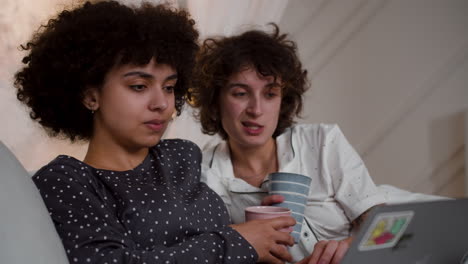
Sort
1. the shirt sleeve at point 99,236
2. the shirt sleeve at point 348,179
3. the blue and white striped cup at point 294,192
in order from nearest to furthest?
1. the shirt sleeve at point 99,236
2. the blue and white striped cup at point 294,192
3. the shirt sleeve at point 348,179

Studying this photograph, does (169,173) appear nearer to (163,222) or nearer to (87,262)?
(163,222)

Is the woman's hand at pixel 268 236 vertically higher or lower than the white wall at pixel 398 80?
lower

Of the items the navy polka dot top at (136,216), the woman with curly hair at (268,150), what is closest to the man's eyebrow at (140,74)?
the navy polka dot top at (136,216)

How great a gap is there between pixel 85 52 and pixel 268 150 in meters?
0.72

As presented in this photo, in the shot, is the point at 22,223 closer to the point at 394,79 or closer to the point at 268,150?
the point at 268,150

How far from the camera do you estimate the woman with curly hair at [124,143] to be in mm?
1106

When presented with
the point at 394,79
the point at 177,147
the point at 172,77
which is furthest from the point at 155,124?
the point at 394,79

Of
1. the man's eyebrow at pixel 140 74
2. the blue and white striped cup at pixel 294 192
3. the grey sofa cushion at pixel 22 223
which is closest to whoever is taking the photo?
the grey sofa cushion at pixel 22 223

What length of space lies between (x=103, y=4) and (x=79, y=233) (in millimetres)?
576

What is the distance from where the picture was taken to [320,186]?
64.1 inches

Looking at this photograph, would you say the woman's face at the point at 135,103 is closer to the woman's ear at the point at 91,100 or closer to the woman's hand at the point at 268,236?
the woman's ear at the point at 91,100

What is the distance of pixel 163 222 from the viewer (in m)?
1.20

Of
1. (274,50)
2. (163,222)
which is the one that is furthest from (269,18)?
(163,222)

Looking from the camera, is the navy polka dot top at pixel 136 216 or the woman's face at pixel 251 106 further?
the woman's face at pixel 251 106
